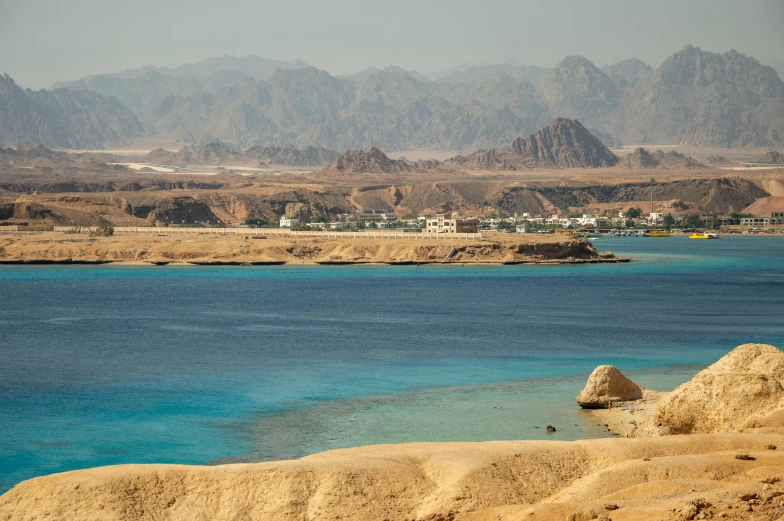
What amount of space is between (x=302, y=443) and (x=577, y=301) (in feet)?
222

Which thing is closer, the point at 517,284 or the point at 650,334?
the point at 650,334

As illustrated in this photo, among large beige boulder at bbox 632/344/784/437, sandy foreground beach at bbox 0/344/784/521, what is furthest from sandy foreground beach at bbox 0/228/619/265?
sandy foreground beach at bbox 0/344/784/521

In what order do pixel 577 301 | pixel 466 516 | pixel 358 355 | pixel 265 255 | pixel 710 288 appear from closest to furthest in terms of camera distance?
pixel 466 516
pixel 358 355
pixel 577 301
pixel 710 288
pixel 265 255

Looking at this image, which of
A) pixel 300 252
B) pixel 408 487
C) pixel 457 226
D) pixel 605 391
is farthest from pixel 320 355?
pixel 457 226

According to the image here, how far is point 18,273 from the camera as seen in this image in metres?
144

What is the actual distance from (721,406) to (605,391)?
40.4 ft

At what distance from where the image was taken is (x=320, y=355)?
66625mm

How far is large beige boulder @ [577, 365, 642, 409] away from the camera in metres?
47.6

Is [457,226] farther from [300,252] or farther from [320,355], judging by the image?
[320,355]

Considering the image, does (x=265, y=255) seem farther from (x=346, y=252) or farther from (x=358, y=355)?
(x=358, y=355)

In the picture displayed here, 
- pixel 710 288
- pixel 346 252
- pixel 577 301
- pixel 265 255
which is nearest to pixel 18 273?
pixel 265 255

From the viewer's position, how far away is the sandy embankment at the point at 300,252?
163875mm

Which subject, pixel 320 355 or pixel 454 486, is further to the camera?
pixel 320 355

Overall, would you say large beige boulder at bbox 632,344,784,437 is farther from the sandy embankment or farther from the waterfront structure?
the waterfront structure
